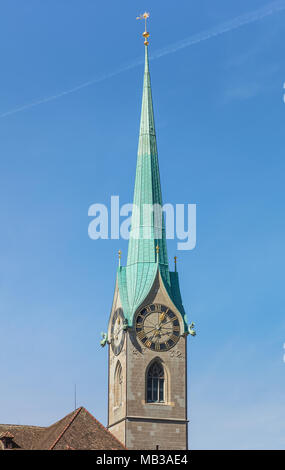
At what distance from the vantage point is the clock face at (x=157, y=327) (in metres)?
67.9

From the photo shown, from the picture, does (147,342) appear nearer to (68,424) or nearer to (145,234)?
(145,234)

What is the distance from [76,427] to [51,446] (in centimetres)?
213

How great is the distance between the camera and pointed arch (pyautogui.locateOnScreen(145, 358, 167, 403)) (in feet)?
221

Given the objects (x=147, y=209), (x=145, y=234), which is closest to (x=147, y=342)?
(x=145, y=234)

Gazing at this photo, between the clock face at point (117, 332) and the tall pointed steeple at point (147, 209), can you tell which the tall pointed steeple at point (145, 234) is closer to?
the tall pointed steeple at point (147, 209)

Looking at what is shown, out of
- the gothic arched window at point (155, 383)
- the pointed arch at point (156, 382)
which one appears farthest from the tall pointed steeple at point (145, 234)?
the gothic arched window at point (155, 383)

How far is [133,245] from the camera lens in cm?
7169

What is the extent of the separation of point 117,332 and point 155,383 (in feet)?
14.4

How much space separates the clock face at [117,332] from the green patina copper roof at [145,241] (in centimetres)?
92

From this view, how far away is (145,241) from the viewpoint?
7125 cm

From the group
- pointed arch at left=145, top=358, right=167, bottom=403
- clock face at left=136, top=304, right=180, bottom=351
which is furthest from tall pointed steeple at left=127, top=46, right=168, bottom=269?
pointed arch at left=145, top=358, right=167, bottom=403

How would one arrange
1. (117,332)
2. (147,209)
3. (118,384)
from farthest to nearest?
(147,209) → (117,332) → (118,384)
